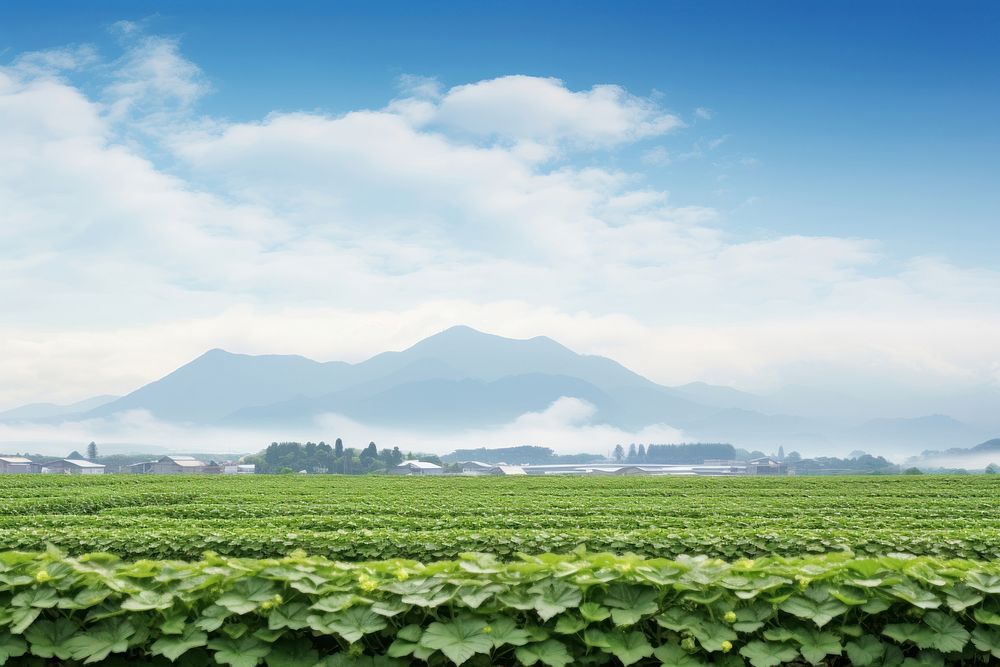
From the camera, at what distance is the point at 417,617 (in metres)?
3.59

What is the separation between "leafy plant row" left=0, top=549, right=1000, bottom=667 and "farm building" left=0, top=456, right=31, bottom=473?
437 ft

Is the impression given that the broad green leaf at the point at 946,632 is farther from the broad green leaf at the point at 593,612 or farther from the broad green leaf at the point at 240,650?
the broad green leaf at the point at 240,650

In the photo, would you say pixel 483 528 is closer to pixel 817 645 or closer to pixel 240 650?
pixel 240 650

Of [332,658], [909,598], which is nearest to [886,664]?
[909,598]

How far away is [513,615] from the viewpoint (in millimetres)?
3555

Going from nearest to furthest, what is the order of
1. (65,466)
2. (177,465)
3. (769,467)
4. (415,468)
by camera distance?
(415,468)
(177,465)
(769,467)
(65,466)

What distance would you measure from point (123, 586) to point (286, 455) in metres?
120

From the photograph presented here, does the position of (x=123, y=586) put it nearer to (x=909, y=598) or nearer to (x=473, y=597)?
(x=473, y=597)

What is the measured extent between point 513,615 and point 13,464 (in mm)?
137095

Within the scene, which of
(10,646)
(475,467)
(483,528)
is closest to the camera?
(10,646)

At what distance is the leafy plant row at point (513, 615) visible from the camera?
3455 millimetres

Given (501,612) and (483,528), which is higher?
(501,612)

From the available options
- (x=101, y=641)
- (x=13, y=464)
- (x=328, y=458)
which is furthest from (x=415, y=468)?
(x=101, y=641)

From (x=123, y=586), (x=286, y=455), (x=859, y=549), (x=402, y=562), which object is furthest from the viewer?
(x=286, y=455)
